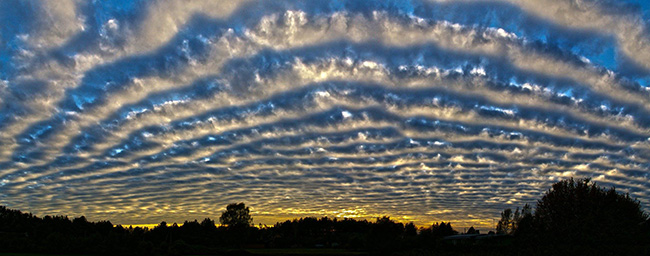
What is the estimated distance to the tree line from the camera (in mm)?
36906

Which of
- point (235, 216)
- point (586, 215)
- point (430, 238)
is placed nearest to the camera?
point (586, 215)

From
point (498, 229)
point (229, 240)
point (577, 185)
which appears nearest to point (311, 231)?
point (229, 240)

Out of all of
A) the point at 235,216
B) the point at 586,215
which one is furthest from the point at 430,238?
the point at 235,216

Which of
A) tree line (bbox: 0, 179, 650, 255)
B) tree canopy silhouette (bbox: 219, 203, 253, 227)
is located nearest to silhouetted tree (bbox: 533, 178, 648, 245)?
tree line (bbox: 0, 179, 650, 255)

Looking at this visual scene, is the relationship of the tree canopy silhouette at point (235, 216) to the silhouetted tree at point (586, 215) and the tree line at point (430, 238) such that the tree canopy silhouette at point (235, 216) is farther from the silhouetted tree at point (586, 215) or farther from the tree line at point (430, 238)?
the silhouetted tree at point (586, 215)

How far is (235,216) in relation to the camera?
16350 cm

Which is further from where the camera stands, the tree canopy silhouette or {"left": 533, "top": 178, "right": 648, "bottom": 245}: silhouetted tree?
the tree canopy silhouette

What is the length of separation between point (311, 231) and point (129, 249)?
12205 centimetres

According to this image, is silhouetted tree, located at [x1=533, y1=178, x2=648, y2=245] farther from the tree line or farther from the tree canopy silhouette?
the tree canopy silhouette

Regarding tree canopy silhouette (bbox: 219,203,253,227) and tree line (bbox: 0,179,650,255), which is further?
tree canopy silhouette (bbox: 219,203,253,227)

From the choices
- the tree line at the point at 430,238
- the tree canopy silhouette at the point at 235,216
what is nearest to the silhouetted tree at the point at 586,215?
Result: the tree line at the point at 430,238

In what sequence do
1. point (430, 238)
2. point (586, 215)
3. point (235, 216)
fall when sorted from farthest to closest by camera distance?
point (235, 216), point (430, 238), point (586, 215)

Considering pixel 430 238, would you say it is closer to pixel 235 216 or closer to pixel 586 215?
pixel 586 215

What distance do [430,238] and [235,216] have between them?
88.7 metres
